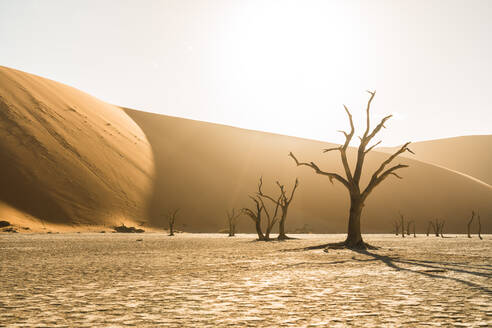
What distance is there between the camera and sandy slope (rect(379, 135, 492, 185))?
15362 cm

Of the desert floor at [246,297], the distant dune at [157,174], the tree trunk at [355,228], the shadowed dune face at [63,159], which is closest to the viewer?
the desert floor at [246,297]

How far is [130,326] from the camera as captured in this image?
482 centimetres

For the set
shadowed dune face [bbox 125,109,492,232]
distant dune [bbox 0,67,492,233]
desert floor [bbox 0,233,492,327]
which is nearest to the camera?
desert floor [bbox 0,233,492,327]

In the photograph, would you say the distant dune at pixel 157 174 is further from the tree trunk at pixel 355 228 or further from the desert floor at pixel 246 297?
the desert floor at pixel 246 297

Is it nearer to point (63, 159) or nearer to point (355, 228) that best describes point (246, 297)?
point (355, 228)

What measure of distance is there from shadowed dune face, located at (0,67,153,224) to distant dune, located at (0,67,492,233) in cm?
16

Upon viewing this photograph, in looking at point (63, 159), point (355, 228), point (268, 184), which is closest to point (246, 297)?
point (355, 228)

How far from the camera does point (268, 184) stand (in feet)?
278

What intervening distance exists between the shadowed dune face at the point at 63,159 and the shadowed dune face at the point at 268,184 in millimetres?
5551

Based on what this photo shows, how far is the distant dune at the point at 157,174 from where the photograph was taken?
54750mm

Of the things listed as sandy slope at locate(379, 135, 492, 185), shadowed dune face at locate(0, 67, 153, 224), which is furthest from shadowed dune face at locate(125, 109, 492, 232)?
sandy slope at locate(379, 135, 492, 185)

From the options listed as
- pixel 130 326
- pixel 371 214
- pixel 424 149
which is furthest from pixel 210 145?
pixel 424 149

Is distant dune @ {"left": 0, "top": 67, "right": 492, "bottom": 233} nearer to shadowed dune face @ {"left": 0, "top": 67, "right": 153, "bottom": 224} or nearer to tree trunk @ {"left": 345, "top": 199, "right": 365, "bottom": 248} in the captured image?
shadowed dune face @ {"left": 0, "top": 67, "right": 153, "bottom": 224}

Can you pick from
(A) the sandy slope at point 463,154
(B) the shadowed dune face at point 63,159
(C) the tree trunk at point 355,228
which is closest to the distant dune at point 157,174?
(B) the shadowed dune face at point 63,159
